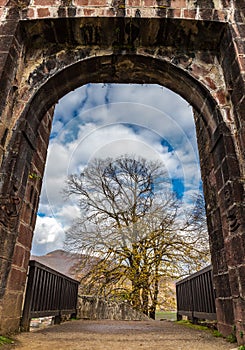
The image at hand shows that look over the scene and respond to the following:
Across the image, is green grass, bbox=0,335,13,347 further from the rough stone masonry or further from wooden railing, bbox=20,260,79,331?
wooden railing, bbox=20,260,79,331

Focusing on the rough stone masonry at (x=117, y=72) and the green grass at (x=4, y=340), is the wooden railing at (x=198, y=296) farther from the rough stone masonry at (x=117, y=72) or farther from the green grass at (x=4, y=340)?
the green grass at (x=4, y=340)

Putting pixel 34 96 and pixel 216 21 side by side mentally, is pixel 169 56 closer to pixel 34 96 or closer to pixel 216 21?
pixel 216 21

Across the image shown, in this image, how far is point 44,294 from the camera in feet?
14.1

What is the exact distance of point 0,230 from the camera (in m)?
2.74

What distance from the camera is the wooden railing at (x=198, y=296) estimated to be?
4.16 m

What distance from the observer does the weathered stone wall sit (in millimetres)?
7141

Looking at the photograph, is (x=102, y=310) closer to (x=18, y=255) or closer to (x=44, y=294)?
(x=44, y=294)

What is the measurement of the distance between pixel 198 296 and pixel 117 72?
403cm

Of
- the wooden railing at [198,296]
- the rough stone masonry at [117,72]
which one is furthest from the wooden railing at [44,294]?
the wooden railing at [198,296]

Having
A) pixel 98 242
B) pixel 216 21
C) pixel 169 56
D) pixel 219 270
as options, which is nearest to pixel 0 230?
pixel 219 270

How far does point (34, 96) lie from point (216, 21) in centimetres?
240

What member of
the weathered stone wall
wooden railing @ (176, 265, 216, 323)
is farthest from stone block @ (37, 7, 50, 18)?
the weathered stone wall

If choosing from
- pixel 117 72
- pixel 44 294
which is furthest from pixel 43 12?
pixel 44 294

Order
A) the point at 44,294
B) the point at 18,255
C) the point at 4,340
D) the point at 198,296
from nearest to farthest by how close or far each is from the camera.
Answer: the point at 4,340 < the point at 18,255 < the point at 44,294 < the point at 198,296
